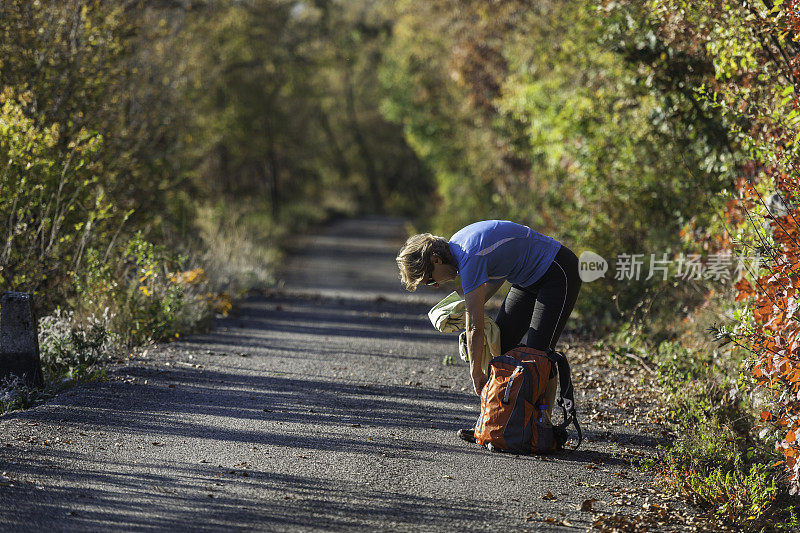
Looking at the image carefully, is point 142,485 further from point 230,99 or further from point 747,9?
point 230,99

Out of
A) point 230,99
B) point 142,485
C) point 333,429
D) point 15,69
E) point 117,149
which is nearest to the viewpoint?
point 142,485

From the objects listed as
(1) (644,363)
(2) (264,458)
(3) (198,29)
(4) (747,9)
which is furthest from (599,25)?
(3) (198,29)

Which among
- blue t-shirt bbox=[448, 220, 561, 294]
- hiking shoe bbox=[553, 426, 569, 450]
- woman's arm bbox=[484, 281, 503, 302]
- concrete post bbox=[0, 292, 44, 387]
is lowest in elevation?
hiking shoe bbox=[553, 426, 569, 450]

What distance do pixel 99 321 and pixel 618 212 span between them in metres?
7.21

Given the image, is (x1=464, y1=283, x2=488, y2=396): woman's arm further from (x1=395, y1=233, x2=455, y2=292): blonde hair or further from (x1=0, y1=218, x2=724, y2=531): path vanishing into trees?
(x1=0, y1=218, x2=724, y2=531): path vanishing into trees

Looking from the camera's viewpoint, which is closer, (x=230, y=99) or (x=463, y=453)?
(x=463, y=453)

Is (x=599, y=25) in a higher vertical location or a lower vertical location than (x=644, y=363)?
higher

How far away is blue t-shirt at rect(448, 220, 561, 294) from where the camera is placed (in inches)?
209

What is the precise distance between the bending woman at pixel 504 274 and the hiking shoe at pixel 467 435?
1.55 ft

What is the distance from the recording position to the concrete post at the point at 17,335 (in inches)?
→ 260

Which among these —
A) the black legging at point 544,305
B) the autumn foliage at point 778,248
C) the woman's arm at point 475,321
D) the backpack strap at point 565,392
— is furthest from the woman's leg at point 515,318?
the autumn foliage at point 778,248

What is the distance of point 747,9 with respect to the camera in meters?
7.18
